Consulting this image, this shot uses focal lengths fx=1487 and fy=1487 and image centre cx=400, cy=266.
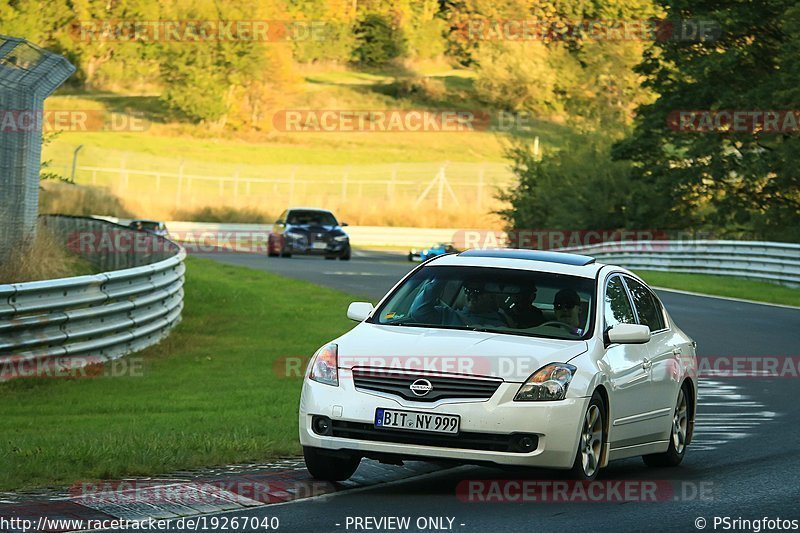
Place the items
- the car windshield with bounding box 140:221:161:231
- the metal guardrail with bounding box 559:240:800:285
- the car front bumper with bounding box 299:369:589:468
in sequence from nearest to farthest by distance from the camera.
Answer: the car front bumper with bounding box 299:369:589:468 → the metal guardrail with bounding box 559:240:800:285 → the car windshield with bounding box 140:221:161:231

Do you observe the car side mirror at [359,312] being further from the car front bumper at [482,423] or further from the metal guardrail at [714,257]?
the metal guardrail at [714,257]

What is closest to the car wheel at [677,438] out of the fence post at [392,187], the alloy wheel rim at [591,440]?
the alloy wheel rim at [591,440]

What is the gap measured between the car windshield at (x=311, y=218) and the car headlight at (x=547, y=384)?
120 feet

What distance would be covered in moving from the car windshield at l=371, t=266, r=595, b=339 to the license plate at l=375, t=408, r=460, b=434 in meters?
1.08

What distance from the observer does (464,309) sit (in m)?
10.1

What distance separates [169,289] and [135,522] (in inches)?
494

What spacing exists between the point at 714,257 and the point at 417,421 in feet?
99.0

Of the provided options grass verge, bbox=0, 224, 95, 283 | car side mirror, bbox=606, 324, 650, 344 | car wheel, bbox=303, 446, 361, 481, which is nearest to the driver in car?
car side mirror, bbox=606, 324, 650, 344

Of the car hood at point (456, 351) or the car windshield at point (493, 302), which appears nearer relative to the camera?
the car hood at point (456, 351)

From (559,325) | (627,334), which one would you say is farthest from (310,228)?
(627,334)

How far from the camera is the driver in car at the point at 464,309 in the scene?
9914 millimetres

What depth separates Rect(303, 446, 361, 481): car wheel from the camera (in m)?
9.14

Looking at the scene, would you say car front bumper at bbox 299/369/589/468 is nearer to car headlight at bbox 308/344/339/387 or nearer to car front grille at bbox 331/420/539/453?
car front grille at bbox 331/420/539/453

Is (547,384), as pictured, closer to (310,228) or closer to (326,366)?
(326,366)
